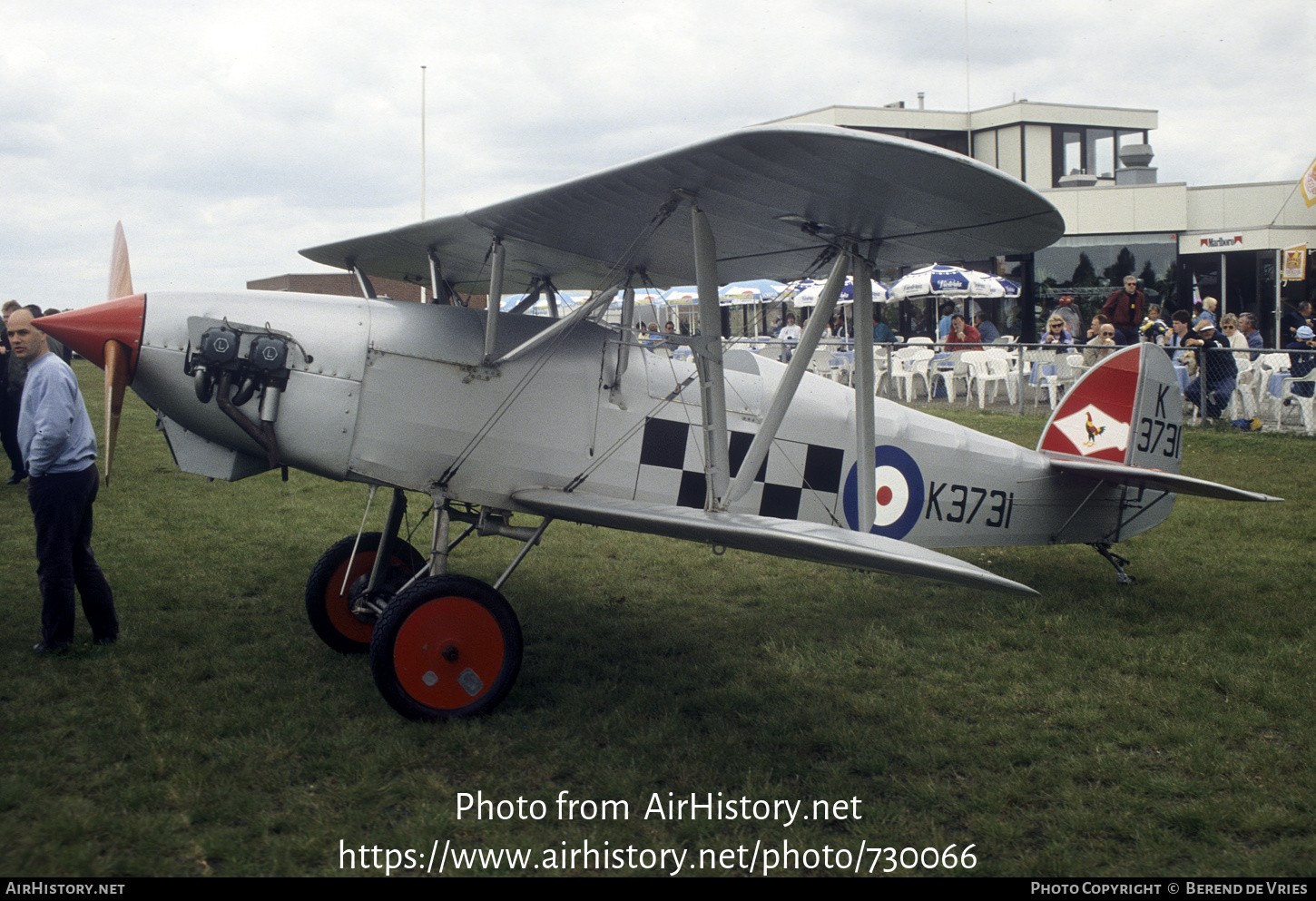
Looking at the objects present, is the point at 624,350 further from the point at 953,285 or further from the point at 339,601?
the point at 953,285

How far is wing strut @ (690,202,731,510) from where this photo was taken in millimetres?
4160

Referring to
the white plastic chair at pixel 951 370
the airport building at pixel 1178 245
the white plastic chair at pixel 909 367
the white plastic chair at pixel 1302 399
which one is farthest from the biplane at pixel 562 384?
the airport building at pixel 1178 245

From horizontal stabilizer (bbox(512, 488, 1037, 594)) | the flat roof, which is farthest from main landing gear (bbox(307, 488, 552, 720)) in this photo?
the flat roof

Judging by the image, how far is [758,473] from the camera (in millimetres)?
5211

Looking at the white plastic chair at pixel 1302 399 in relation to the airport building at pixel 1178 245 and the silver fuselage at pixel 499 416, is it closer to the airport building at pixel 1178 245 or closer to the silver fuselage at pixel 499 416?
the airport building at pixel 1178 245

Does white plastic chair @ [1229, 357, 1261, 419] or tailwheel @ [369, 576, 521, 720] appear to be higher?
white plastic chair @ [1229, 357, 1261, 419]

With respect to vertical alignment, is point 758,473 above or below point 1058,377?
below

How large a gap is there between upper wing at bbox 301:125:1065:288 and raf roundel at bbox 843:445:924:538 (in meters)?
1.22

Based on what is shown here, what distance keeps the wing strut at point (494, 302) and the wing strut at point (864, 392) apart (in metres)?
1.72

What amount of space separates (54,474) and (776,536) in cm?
380

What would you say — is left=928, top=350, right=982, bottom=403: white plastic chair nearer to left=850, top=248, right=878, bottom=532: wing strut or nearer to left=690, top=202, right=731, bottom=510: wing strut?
left=850, top=248, right=878, bottom=532: wing strut

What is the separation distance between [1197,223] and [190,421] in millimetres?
21758

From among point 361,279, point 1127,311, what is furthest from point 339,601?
point 1127,311

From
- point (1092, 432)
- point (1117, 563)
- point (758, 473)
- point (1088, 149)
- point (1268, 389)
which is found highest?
point (1088, 149)
